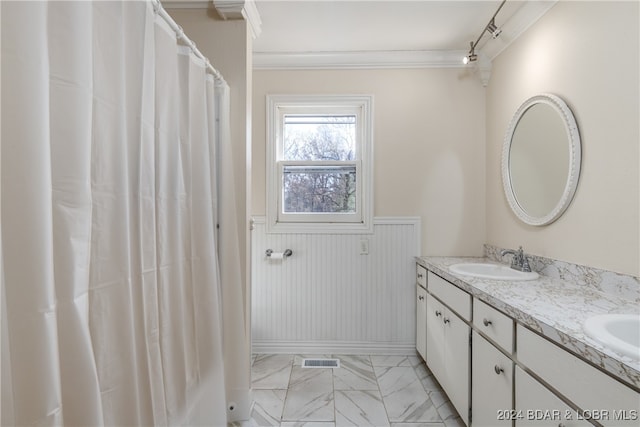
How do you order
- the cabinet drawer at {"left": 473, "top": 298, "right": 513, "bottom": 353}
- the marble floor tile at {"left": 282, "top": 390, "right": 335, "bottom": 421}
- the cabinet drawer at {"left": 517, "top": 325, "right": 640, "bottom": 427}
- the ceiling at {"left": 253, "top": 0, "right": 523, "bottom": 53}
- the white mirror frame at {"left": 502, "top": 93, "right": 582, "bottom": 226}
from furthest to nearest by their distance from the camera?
the ceiling at {"left": 253, "top": 0, "right": 523, "bottom": 53}
the marble floor tile at {"left": 282, "top": 390, "right": 335, "bottom": 421}
the white mirror frame at {"left": 502, "top": 93, "right": 582, "bottom": 226}
the cabinet drawer at {"left": 473, "top": 298, "right": 513, "bottom": 353}
the cabinet drawer at {"left": 517, "top": 325, "right": 640, "bottom": 427}

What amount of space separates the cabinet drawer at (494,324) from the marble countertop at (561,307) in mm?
37

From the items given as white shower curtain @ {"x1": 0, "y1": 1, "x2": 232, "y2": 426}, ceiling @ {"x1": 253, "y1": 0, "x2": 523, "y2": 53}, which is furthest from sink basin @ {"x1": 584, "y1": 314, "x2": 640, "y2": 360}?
ceiling @ {"x1": 253, "y1": 0, "x2": 523, "y2": 53}

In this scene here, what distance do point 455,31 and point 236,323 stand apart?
238 cm

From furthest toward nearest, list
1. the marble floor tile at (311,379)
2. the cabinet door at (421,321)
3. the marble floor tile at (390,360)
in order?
the marble floor tile at (390,360) → the cabinet door at (421,321) → the marble floor tile at (311,379)

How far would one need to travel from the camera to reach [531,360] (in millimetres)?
1077

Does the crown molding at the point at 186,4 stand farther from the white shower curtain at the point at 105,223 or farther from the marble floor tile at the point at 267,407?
the marble floor tile at the point at 267,407

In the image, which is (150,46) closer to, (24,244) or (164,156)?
(164,156)

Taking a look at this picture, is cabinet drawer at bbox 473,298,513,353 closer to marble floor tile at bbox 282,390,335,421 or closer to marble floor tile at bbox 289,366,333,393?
marble floor tile at bbox 282,390,335,421

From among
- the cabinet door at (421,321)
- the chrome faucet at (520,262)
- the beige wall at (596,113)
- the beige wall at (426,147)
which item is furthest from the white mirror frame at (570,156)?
the cabinet door at (421,321)

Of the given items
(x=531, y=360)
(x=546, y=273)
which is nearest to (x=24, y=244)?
(x=531, y=360)

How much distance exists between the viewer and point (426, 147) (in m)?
2.45

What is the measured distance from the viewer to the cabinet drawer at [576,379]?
0.75 metres

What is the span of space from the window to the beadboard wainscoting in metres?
0.14

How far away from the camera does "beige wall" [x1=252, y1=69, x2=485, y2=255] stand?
2443 millimetres
